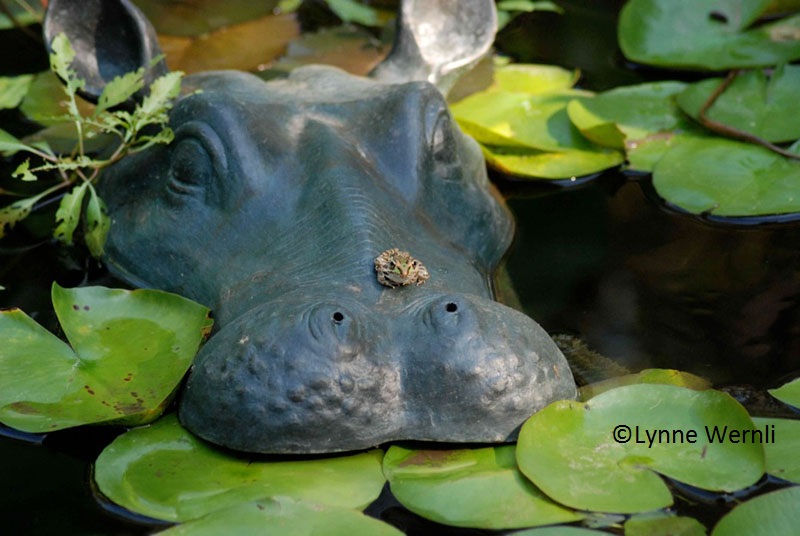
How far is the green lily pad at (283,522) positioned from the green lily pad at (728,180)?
2.60 metres

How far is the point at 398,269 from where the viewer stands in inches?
133

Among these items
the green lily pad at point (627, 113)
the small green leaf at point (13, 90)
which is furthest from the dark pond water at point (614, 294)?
the small green leaf at point (13, 90)

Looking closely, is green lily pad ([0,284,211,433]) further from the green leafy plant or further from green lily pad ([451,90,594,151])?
green lily pad ([451,90,594,151])

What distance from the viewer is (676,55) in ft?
20.0

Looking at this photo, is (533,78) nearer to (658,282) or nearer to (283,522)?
(658,282)

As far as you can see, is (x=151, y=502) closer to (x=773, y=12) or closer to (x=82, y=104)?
(x=82, y=104)

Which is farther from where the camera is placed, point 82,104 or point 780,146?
point 82,104

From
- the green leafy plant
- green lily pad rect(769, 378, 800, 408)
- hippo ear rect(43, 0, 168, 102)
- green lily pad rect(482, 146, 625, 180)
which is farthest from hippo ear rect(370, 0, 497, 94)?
green lily pad rect(769, 378, 800, 408)

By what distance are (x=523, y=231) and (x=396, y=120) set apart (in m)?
1.07

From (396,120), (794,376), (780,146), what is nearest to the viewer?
(794,376)

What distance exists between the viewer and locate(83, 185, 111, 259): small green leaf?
167 inches

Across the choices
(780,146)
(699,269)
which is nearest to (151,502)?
(699,269)

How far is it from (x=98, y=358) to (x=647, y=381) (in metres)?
1.76

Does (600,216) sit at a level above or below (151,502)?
below
